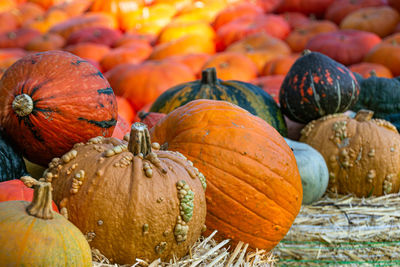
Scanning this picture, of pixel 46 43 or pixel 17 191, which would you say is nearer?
pixel 17 191

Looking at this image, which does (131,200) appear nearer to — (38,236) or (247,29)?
(38,236)

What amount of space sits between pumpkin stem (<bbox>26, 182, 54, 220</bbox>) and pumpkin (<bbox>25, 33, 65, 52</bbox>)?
6.83m

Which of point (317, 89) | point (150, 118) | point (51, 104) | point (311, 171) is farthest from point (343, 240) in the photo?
point (51, 104)

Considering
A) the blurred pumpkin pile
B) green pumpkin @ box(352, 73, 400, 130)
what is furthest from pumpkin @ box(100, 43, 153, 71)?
green pumpkin @ box(352, 73, 400, 130)

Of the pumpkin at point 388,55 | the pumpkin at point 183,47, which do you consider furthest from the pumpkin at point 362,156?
→ the pumpkin at point 183,47

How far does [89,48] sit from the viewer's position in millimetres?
6895

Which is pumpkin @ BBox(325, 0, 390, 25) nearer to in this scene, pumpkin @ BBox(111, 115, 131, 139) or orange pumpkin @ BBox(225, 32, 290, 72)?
orange pumpkin @ BBox(225, 32, 290, 72)

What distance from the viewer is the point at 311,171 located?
2.86 metres

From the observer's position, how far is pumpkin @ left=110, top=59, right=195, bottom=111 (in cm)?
495

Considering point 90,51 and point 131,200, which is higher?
point 131,200

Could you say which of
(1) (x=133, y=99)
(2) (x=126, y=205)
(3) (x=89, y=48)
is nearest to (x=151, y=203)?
(2) (x=126, y=205)

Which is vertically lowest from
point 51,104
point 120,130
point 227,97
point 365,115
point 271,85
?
point 271,85

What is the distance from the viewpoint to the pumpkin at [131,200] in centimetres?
148

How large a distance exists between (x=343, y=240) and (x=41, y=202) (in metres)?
2.10
